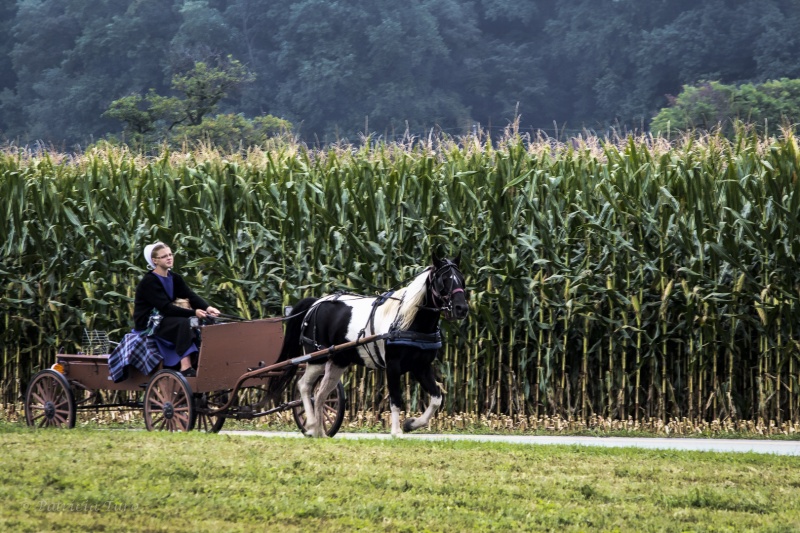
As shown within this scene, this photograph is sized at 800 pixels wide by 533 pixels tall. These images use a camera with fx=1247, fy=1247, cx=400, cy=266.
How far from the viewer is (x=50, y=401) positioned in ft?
41.4

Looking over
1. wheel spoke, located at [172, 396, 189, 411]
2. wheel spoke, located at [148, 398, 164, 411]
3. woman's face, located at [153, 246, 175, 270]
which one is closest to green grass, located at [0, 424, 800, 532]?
wheel spoke, located at [172, 396, 189, 411]

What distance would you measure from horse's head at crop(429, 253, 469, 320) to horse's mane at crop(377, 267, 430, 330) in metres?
0.12

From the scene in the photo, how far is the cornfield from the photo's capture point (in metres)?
13.6

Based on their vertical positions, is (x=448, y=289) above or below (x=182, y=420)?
above

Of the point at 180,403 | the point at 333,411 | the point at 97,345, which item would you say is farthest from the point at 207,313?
the point at 97,345

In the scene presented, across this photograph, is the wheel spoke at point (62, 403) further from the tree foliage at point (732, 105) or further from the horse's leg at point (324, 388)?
the tree foliage at point (732, 105)

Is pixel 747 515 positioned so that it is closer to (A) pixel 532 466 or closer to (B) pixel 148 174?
(A) pixel 532 466

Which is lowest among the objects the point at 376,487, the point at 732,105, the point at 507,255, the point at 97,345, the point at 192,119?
the point at 376,487

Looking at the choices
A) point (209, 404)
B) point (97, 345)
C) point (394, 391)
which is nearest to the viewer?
point (394, 391)

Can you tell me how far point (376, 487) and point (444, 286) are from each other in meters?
2.79

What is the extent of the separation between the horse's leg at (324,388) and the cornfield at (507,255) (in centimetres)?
256

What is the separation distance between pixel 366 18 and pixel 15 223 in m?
29.7

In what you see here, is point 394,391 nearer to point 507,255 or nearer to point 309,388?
point 309,388

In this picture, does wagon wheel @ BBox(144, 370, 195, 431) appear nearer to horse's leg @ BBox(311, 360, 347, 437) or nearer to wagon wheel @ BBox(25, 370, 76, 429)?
wagon wheel @ BBox(25, 370, 76, 429)
